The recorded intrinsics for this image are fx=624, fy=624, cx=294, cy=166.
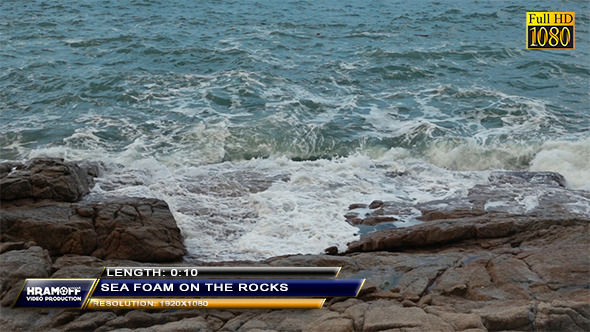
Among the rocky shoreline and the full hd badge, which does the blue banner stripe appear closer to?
the rocky shoreline

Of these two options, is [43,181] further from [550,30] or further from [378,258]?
[550,30]

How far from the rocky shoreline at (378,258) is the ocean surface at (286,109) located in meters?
0.83

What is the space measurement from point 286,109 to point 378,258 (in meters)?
9.39

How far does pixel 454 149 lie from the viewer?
47.8ft

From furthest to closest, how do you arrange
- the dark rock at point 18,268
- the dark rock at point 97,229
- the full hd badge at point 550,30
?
the full hd badge at point 550,30
the dark rock at point 97,229
the dark rock at point 18,268

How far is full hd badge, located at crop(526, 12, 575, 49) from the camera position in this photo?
23.1 m

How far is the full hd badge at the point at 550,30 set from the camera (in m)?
23.1

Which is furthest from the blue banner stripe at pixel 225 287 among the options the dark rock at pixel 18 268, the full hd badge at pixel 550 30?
the full hd badge at pixel 550 30

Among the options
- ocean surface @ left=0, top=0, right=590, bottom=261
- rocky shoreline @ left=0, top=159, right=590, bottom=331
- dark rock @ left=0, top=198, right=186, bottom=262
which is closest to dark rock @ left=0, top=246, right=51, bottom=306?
rocky shoreline @ left=0, top=159, right=590, bottom=331

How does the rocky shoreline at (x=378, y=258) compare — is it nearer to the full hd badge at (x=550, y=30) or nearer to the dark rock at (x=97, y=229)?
the dark rock at (x=97, y=229)

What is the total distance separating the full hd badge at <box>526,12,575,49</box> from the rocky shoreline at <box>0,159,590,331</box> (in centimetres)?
1332

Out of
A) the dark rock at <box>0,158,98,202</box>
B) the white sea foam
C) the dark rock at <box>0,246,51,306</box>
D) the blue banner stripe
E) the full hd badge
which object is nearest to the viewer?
the dark rock at <box>0,246,51,306</box>

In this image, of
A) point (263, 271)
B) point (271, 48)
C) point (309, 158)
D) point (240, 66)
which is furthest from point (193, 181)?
point (271, 48)

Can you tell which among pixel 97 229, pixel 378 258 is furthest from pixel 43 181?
pixel 378 258
